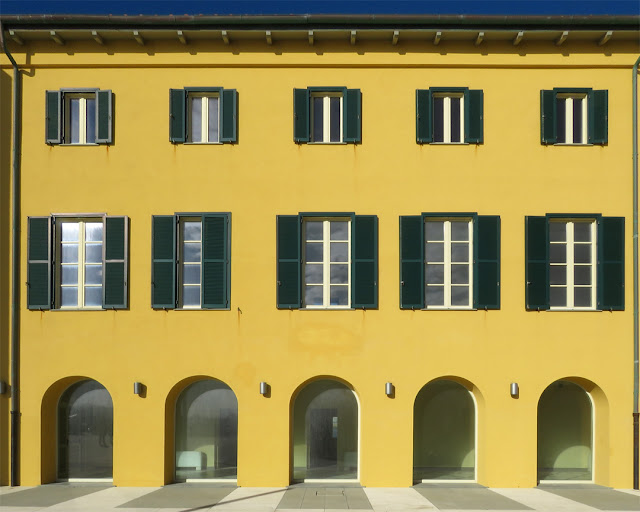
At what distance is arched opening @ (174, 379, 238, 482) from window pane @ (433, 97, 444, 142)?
275 inches

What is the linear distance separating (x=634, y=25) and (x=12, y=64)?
520 inches

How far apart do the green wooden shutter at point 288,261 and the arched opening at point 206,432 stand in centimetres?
235

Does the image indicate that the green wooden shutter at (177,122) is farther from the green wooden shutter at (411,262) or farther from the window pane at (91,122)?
the green wooden shutter at (411,262)

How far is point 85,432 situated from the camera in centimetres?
1391

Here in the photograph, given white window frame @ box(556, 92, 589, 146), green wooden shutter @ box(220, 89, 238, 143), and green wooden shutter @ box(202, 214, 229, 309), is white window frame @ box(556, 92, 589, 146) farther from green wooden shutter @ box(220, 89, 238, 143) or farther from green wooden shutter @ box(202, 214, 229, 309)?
green wooden shutter @ box(202, 214, 229, 309)

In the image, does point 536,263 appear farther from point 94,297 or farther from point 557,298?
point 94,297

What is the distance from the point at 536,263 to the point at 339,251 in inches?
161

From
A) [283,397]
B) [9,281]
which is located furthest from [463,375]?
[9,281]

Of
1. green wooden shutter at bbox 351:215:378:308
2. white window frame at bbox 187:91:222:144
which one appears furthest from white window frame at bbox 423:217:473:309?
white window frame at bbox 187:91:222:144

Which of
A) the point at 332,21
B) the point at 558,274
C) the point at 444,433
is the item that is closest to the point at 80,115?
the point at 332,21

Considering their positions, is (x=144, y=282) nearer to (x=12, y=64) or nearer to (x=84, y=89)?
(x=84, y=89)

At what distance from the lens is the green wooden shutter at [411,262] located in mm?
13359

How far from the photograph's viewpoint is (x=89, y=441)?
13.9 metres

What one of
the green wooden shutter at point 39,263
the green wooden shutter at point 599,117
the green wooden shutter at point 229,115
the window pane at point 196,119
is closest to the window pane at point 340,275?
the green wooden shutter at point 229,115
